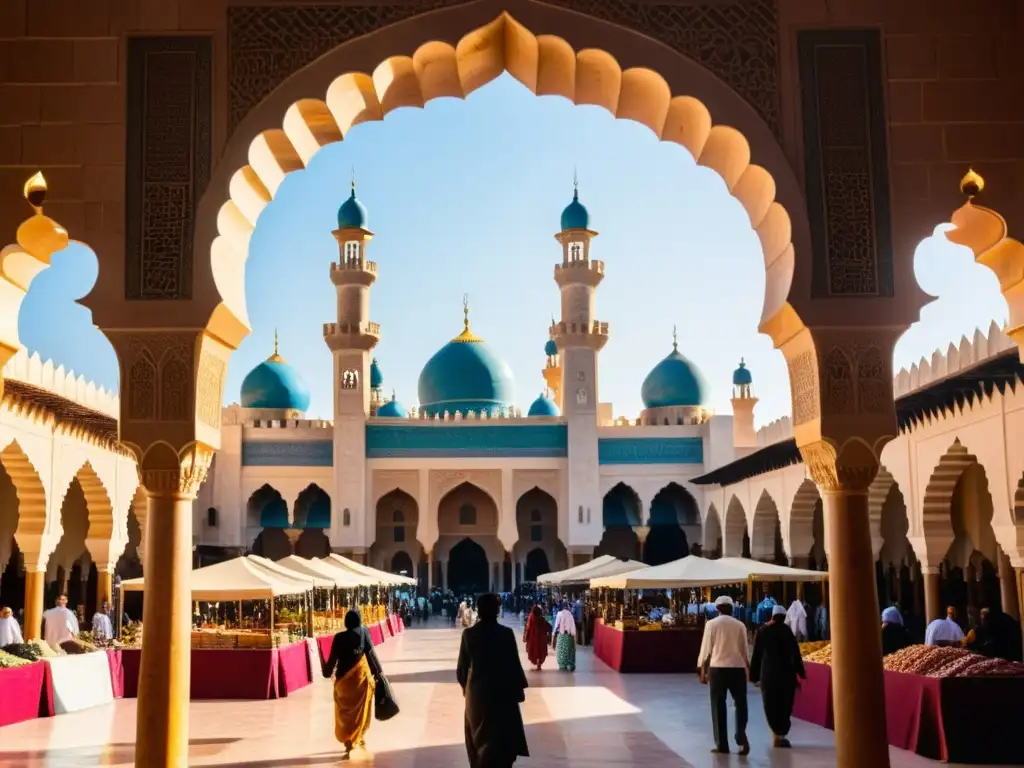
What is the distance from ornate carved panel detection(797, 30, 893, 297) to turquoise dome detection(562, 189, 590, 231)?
24.5 m

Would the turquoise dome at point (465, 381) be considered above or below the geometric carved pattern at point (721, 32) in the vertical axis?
above

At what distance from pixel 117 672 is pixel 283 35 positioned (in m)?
7.61

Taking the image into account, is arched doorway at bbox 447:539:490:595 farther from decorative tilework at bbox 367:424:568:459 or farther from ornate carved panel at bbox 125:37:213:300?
ornate carved panel at bbox 125:37:213:300

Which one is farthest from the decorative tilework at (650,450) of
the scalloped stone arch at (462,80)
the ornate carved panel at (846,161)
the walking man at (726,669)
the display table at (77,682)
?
the ornate carved panel at (846,161)

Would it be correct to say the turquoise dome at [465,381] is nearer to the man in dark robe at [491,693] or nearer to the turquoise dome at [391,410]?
the turquoise dome at [391,410]

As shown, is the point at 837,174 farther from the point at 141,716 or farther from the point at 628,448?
the point at 628,448

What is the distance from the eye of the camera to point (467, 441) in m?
29.4

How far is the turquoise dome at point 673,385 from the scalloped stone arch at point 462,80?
25.6 metres

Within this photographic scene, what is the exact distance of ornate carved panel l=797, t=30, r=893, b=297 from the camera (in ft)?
19.9

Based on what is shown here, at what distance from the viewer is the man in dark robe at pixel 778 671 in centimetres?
793

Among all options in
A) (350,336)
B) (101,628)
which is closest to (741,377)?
(350,336)

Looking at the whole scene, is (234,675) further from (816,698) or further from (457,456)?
(457,456)

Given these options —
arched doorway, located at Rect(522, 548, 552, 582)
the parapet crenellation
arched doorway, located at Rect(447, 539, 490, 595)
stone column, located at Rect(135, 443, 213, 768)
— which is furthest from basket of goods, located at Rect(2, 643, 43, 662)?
arched doorway, located at Rect(447, 539, 490, 595)

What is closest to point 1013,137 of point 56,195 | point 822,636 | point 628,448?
point 56,195
